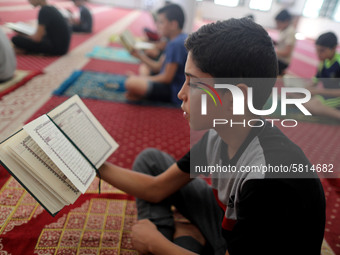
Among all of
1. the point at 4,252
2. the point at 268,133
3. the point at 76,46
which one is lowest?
the point at 76,46

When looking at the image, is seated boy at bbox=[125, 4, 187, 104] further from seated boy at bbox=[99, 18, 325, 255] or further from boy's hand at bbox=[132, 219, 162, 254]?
boy's hand at bbox=[132, 219, 162, 254]

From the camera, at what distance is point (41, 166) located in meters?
0.61

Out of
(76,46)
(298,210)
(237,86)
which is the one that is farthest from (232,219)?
(76,46)

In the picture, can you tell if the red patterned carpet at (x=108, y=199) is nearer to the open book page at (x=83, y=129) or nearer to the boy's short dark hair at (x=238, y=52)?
the open book page at (x=83, y=129)

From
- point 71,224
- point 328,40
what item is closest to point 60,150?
point 71,224

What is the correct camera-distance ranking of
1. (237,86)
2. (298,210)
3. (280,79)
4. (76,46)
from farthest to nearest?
(76,46)
(280,79)
(237,86)
(298,210)

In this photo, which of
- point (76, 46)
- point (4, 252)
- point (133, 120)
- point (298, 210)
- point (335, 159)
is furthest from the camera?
point (76, 46)

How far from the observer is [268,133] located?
0.63m

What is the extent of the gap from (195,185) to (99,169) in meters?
0.38

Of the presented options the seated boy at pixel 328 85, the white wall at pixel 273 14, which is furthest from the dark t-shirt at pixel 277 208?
the white wall at pixel 273 14

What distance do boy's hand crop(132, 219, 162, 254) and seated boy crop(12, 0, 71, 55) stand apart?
9.64 ft

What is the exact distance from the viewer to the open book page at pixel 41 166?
1.90 feet

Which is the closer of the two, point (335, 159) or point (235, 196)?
point (235, 196)

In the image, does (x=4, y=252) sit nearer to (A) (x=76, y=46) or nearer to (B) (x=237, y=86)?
(B) (x=237, y=86)
